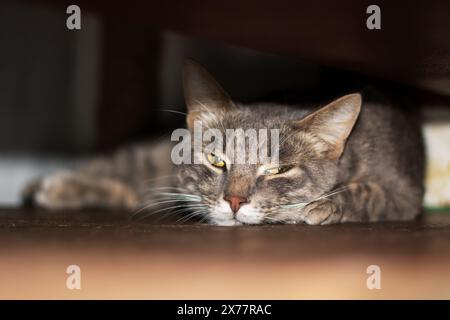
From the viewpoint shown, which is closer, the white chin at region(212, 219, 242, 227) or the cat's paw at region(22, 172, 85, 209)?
the white chin at region(212, 219, 242, 227)

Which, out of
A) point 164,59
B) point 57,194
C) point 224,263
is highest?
point 164,59

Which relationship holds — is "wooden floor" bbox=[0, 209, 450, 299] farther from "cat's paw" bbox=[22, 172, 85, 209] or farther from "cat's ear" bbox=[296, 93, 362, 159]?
"cat's paw" bbox=[22, 172, 85, 209]

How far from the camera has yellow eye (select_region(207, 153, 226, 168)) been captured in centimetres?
175

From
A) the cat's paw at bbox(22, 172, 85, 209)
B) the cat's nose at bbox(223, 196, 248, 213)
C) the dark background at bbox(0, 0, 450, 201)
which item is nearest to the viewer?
the dark background at bbox(0, 0, 450, 201)

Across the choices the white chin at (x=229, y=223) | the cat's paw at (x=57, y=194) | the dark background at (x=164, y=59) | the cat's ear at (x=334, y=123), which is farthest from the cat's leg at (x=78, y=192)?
the cat's ear at (x=334, y=123)

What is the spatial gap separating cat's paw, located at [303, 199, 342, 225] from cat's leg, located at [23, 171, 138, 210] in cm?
102

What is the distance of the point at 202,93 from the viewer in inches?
73.9

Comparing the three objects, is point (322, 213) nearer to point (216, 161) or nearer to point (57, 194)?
point (216, 161)

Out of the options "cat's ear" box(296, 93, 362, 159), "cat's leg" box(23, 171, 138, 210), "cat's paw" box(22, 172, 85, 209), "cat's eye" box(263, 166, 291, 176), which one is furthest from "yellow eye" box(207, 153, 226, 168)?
"cat's paw" box(22, 172, 85, 209)

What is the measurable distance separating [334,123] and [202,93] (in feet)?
1.48

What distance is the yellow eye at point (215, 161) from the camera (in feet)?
5.74

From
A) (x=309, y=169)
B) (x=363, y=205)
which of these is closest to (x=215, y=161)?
(x=309, y=169)

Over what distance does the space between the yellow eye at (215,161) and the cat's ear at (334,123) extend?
265 mm

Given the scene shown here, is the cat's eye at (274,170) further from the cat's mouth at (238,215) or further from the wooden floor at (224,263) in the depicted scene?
the wooden floor at (224,263)
